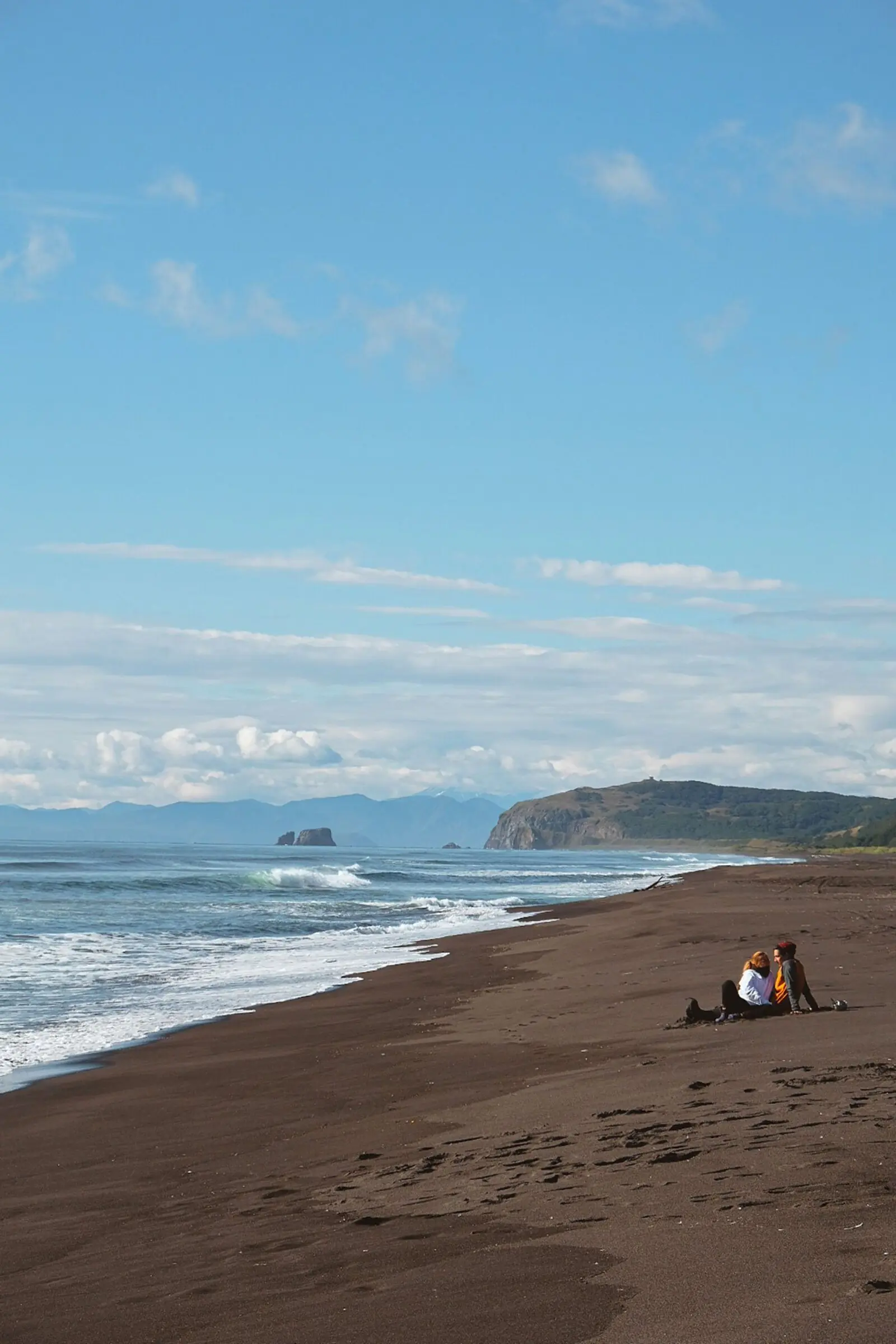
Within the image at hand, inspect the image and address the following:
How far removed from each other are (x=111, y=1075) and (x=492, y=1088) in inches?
215

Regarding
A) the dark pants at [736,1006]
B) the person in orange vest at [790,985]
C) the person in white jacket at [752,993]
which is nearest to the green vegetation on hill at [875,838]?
the person in white jacket at [752,993]

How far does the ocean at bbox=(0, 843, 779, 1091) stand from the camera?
66.2ft

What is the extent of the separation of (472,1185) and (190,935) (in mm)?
30325

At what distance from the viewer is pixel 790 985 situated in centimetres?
1487

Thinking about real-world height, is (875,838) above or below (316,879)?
below

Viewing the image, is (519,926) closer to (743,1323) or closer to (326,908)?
(326,908)

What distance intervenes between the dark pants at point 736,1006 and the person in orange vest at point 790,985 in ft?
0.73

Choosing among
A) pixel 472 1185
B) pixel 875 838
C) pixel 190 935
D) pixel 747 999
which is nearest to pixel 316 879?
pixel 190 935

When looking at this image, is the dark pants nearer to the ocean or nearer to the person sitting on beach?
the person sitting on beach

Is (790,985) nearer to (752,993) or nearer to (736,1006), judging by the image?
(752,993)

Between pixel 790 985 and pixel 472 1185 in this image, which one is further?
pixel 790 985

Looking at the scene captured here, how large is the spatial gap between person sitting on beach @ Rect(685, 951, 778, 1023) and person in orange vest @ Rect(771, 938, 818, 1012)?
0.16 metres

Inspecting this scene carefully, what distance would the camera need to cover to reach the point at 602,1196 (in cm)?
743

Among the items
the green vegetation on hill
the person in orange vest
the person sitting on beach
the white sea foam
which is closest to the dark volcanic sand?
the person sitting on beach
